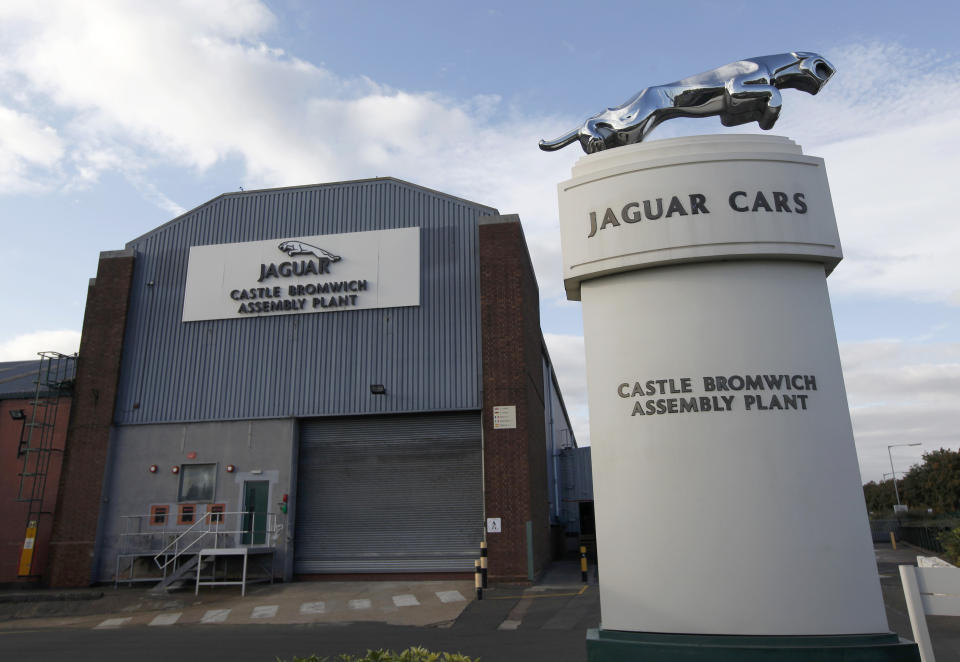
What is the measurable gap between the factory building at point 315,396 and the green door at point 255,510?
5 cm

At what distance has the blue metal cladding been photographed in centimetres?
2072

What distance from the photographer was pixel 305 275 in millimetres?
22016

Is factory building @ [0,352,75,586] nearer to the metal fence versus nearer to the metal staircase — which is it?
the metal staircase

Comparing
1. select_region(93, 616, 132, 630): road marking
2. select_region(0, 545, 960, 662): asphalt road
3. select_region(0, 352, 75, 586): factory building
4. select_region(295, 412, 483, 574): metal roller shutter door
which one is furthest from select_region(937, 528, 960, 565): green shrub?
select_region(0, 352, 75, 586): factory building

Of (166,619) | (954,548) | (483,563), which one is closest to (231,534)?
(166,619)

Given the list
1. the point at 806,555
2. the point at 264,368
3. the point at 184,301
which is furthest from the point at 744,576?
the point at 184,301

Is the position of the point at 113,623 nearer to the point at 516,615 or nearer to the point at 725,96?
the point at 516,615

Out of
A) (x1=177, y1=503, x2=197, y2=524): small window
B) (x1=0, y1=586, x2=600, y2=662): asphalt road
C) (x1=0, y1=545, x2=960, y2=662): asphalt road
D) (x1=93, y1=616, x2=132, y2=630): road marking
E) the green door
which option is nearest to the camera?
(x1=0, y1=545, x2=960, y2=662): asphalt road

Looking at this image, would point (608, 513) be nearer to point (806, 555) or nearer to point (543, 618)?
point (806, 555)

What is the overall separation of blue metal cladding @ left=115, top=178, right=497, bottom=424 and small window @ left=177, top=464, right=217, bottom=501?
160cm

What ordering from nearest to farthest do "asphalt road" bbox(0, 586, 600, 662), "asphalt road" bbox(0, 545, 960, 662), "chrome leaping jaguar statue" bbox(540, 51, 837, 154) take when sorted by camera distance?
"chrome leaping jaguar statue" bbox(540, 51, 837, 154) → "asphalt road" bbox(0, 545, 960, 662) → "asphalt road" bbox(0, 586, 600, 662)

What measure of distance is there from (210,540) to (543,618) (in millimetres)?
11832

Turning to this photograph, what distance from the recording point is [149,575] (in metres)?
20.3

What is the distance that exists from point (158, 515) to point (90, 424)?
3812 millimetres
